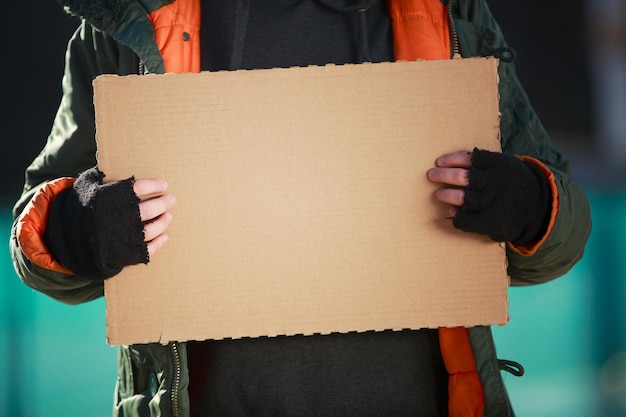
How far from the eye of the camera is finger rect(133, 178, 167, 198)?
36.8 inches

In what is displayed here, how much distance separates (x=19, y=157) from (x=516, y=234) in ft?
6.02

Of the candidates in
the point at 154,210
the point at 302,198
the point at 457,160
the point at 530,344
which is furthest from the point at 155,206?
the point at 530,344

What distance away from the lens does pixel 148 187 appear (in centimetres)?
94

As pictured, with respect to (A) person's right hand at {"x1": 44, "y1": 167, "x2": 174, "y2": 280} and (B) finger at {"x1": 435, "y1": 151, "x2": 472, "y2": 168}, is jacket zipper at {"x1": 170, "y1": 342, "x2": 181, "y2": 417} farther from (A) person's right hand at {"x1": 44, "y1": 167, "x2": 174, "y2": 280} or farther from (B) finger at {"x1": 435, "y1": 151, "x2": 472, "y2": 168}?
(B) finger at {"x1": 435, "y1": 151, "x2": 472, "y2": 168}

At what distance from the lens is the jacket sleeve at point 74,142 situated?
43.0 inches

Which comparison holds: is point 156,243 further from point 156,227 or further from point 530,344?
point 530,344

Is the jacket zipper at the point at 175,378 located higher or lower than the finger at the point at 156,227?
lower

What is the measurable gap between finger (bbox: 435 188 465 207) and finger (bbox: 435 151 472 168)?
33 millimetres

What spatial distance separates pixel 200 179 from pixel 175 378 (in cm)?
31

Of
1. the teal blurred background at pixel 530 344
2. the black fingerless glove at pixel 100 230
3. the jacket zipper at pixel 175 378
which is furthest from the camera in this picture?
the teal blurred background at pixel 530 344

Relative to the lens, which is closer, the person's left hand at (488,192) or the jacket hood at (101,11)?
the person's left hand at (488,192)

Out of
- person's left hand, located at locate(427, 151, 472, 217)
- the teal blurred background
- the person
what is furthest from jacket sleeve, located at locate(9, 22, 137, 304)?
the teal blurred background

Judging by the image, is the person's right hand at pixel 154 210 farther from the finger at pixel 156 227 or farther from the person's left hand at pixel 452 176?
the person's left hand at pixel 452 176

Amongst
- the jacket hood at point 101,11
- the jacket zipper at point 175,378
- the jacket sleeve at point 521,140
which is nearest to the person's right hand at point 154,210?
the jacket zipper at point 175,378
